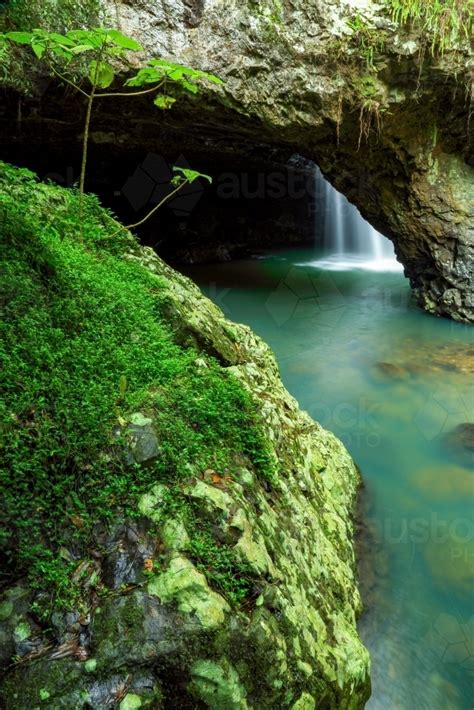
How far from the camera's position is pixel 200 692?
3.88 ft

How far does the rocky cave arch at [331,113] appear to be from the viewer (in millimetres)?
5238

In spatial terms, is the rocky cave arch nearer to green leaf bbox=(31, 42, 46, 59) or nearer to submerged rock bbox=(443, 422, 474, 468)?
submerged rock bbox=(443, 422, 474, 468)

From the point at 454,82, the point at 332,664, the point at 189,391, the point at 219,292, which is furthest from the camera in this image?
the point at 219,292

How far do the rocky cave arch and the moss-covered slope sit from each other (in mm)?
4362

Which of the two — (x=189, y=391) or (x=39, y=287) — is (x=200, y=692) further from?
(x=39, y=287)

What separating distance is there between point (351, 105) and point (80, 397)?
6.04 metres

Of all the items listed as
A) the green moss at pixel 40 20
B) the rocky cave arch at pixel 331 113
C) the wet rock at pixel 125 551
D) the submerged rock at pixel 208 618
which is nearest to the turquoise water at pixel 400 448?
the submerged rock at pixel 208 618

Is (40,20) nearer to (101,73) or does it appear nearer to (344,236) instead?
(101,73)

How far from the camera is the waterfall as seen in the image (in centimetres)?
1454

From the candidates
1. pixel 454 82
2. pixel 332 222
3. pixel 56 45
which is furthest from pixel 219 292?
pixel 332 222

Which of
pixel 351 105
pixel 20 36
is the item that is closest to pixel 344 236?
pixel 351 105

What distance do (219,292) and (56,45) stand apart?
7.86 metres

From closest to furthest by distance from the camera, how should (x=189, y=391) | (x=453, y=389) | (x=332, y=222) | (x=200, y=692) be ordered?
(x=200, y=692) → (x=189, y=391) → (x=453, y=389) → (x=332, y=222)

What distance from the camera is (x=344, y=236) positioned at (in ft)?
55.7
